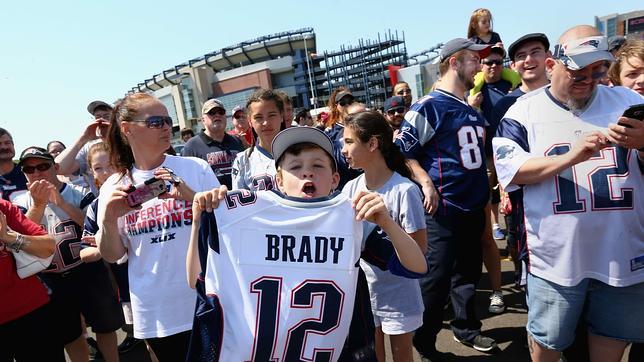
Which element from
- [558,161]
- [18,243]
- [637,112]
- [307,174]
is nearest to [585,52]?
[637,112]

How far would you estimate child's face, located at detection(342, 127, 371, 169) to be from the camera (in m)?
2.60

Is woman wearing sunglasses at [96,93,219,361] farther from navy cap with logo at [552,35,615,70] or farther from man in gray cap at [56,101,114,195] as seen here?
navy cap with logo at [552,35,615,70]

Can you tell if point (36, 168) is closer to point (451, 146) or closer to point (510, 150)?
point (451, 146)

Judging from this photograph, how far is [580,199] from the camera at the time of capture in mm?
1973

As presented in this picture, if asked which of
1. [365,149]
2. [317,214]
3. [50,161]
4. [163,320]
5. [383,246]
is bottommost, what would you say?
[163,320]

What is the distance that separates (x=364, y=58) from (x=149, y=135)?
95.4 m

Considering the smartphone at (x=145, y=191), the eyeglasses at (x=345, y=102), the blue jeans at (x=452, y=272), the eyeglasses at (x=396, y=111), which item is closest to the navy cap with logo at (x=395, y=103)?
the eyeglasses at (x=396, y=111)

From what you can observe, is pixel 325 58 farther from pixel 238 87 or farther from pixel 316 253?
pixel 316 253

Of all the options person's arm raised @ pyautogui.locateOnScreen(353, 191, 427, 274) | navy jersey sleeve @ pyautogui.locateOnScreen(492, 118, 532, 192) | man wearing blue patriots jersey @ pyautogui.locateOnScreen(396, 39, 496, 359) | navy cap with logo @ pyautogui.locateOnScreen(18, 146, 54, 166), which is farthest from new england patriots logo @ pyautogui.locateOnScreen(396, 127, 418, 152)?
navy cap with logo @ pyautogui.locateOnScreen(18, 146, 54, 166)

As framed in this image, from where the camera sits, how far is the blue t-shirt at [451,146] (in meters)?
3.09

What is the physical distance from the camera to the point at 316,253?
154 cm

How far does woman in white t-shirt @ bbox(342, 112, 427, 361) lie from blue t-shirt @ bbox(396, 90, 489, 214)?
0.53 m

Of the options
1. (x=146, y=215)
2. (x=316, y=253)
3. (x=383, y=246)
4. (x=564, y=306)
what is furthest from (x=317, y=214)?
(x=564, y=306)

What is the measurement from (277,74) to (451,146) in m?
83.5
